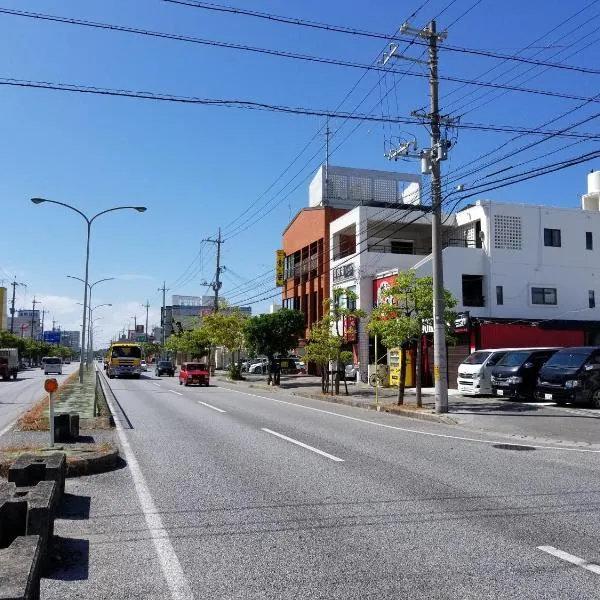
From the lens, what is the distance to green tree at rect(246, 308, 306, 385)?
4041 centimetres

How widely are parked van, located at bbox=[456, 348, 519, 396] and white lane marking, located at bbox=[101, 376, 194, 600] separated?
57.0ft

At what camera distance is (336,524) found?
21.1ft

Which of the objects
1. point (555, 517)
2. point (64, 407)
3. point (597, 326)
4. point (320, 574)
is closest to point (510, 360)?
point (597, 326)

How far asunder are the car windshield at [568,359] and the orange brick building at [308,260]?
24997mm

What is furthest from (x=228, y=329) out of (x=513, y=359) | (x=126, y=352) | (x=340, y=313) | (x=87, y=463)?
(x=87, y=463)

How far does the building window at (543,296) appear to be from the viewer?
36875mm

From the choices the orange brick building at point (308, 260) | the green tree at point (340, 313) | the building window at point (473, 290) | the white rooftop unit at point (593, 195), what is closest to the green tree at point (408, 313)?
the green tree at point (340, 313)

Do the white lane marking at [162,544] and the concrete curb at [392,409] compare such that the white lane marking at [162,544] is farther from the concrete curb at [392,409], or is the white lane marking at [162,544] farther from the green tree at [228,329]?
the green tree at [228,329]

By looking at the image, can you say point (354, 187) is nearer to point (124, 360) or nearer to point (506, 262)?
point (506, 262)

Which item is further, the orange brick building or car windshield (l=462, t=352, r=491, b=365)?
the orange brick building

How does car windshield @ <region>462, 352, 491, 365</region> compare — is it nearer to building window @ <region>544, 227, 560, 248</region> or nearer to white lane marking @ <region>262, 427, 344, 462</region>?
white lane marking @ <region>262, 427, 344, 462</region>

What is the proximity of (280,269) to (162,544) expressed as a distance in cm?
4791

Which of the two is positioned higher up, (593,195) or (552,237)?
(593,195)

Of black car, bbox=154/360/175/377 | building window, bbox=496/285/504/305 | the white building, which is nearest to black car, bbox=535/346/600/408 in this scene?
the white building
